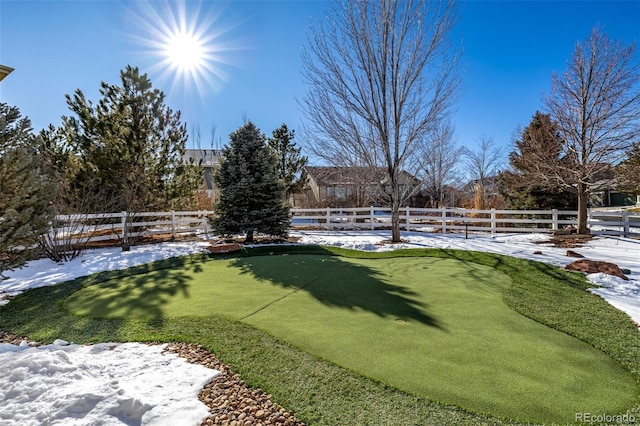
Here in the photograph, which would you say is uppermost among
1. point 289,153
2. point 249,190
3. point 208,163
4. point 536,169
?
point 208,163

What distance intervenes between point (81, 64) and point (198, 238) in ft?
20.9

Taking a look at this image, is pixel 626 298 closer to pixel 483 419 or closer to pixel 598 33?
pixel 483 419

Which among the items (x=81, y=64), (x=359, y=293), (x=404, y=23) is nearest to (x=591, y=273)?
(x=359, y=293)

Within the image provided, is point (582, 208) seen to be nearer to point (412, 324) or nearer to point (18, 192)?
point (412, 324)

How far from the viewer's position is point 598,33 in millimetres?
10383

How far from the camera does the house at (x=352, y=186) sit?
1170 centimetres

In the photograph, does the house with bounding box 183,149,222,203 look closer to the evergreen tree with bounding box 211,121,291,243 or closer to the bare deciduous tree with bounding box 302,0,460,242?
the evergreen tree with bounding box 211,121,291,243

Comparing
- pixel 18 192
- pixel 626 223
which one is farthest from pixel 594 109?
pixel 18 192

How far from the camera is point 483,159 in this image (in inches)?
1014

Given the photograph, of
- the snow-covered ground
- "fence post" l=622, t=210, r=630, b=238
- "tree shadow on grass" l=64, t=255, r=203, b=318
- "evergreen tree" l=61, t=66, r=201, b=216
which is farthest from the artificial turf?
"fence post" l=622, t=210, r=630, b=238

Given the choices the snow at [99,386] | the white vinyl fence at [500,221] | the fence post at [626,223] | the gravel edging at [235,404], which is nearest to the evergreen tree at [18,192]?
the snow at [99,386]

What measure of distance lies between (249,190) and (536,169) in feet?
34.6

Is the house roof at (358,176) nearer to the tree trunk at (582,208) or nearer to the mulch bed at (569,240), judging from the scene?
the mulch bed at (569,240)

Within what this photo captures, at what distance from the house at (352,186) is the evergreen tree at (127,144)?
24.0ft
